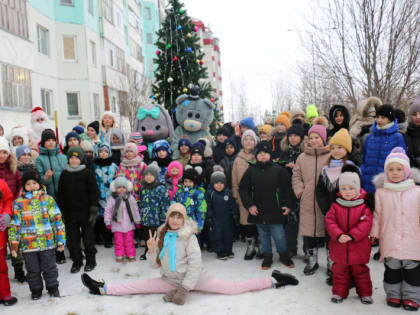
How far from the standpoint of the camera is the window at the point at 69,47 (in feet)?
62.8

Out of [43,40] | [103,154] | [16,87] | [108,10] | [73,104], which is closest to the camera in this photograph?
[103,154]

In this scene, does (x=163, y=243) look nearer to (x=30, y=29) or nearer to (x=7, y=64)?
(x=7, y=64)

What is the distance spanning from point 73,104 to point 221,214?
1682 cm

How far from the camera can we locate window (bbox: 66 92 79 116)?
19.7 meters

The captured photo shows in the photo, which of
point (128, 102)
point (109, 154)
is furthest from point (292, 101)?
point (109, 154)

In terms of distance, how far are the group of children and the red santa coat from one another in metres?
0.01

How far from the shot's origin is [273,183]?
5129 mm

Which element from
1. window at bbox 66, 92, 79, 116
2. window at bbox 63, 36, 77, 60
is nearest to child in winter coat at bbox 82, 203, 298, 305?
window at bbox 66, 92, 79, 116

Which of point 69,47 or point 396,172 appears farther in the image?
point 69,47

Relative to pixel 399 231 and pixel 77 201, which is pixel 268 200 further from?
pixel 77 201

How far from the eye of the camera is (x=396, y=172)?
387cm

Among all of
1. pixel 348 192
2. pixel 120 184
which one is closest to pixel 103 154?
pixel 120 184

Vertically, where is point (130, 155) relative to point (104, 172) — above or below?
above

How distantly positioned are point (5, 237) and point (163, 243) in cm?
205
